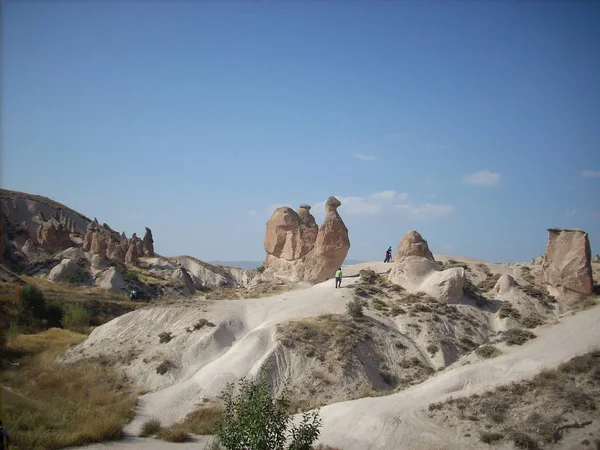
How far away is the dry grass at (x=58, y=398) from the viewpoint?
54.2ft

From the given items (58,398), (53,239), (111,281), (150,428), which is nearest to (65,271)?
(111,281)

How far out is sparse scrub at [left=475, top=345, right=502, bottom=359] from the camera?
782 inches

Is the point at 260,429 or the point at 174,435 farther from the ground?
the point at 260,429

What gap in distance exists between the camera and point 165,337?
28078 millimetres

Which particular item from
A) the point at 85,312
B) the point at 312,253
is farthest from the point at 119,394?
the point at 312,253

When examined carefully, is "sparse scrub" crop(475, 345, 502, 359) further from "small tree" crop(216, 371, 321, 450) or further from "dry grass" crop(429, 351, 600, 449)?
"small tree" crop(216, 371, 321, 450)

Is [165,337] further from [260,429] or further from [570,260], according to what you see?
[570,260]

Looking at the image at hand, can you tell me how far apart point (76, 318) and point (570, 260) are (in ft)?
112

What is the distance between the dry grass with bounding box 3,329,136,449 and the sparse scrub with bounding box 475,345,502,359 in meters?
14.7

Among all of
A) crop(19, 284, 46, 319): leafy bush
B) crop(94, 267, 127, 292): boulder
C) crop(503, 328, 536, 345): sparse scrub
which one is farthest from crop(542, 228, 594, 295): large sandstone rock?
crop(94, 267, 127, 292): boulder

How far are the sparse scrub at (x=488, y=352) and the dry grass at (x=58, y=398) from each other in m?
14.7

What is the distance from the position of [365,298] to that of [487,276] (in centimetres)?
1101

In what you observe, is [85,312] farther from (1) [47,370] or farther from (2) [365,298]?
(2) [365,298]

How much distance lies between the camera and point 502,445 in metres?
14.9
